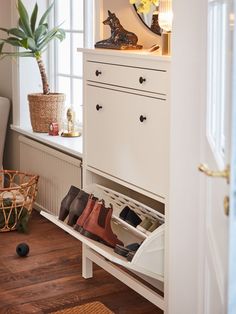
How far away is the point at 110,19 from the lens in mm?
3551

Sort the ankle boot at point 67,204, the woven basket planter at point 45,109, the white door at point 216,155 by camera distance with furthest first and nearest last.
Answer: the woven basket planter at point 45,109, the ankle boot at point 67,204, the white door at point 216,155

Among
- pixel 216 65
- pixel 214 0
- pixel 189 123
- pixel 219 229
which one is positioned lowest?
pixel 219 229

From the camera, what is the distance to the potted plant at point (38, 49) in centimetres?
472

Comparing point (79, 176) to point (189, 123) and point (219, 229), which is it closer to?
point (189, 123)

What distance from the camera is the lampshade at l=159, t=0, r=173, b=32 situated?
120 inches

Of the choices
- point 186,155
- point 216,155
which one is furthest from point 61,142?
point 216,155

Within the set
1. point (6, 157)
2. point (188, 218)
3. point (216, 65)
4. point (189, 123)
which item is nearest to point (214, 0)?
point (216, 65)

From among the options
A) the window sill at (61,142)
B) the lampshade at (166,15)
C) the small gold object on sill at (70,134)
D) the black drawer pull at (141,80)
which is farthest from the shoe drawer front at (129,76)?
the small gold object on sill at (70,134)

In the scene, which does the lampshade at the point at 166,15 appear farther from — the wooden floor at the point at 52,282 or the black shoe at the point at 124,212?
the wooden floor at the point at 52,282

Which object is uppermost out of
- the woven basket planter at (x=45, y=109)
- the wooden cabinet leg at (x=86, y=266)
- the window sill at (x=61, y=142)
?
the woven basket planter at (x=45, y=109)

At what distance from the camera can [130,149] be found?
323cm

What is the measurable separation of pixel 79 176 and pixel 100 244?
1157 millimetres

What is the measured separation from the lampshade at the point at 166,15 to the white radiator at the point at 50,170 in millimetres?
1487

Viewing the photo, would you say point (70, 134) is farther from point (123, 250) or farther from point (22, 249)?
point (123, 250)
